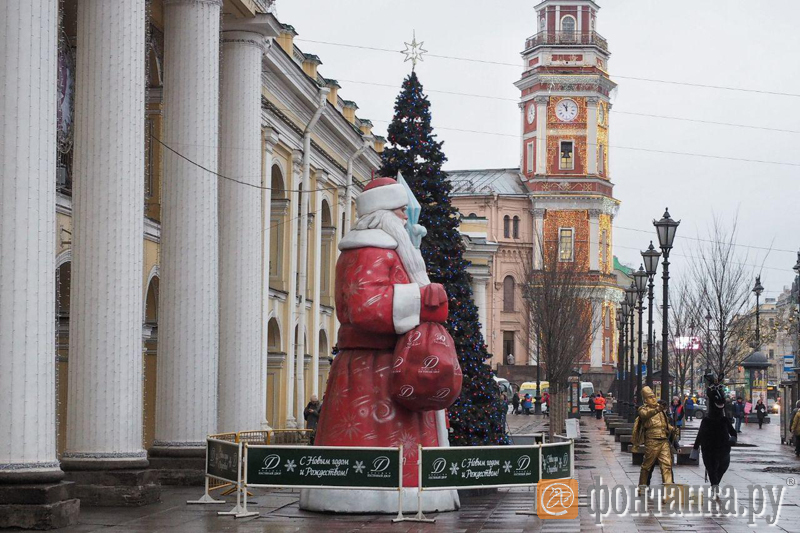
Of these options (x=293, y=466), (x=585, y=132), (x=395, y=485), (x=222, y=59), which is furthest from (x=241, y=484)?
(x=585, y=132)

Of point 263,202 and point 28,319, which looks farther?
point 263,202

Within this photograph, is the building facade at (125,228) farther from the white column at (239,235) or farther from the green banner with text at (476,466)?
the green banner with text at (476,466)

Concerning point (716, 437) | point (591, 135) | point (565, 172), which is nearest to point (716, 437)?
point (716, 437)

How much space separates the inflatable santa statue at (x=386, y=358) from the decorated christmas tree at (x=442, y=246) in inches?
177

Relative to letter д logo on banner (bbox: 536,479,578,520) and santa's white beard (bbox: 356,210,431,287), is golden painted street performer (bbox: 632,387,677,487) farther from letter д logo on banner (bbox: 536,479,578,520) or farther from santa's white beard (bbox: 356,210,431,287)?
santa's white beard (bbox: 356,210,431,287)

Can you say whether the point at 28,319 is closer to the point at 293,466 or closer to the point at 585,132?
the point at 293,466

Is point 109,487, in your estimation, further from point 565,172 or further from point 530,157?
point 530,157

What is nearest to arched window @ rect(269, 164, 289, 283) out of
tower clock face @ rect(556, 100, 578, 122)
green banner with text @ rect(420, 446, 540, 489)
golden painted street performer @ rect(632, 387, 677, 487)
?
golden painted street performer @ rect(632, 387, 677, 487)

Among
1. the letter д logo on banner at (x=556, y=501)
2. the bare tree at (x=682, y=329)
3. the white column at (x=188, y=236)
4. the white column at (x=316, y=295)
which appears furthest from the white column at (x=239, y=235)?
the bare tree at (x=682, y=329)

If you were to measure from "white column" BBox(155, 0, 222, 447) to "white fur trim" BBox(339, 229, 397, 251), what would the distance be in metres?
5.10

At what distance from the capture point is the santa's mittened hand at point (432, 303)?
15695mm

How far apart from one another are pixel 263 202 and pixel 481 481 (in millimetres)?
19343

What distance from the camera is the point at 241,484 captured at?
15.9 m

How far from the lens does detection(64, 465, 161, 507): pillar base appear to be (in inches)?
673
